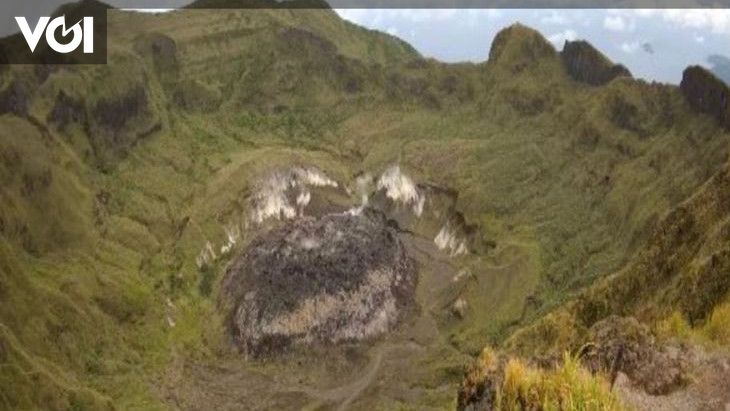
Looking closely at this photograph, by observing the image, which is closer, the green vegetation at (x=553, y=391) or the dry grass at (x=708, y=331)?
the green vegetation at (x=553, y=391)

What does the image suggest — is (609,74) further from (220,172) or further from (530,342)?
(530,342)

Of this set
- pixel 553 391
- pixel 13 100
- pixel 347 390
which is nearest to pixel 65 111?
pixel 13 100

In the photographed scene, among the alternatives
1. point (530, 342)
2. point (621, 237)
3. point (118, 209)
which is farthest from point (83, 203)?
point (530, 342)

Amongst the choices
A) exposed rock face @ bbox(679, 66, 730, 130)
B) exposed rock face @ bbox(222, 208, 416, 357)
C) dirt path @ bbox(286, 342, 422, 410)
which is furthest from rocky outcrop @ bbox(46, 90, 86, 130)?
A: exposed rock face @ bbox(679, 66, 730, 130)

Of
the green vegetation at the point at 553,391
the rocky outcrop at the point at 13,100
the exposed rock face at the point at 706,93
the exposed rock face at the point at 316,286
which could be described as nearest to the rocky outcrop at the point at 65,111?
the rocky outcrop at the point at 13,100

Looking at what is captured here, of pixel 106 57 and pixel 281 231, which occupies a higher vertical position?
pixel 106 57

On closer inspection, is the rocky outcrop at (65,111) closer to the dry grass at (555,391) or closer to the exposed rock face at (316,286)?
the exposed rock face at (316,286)
